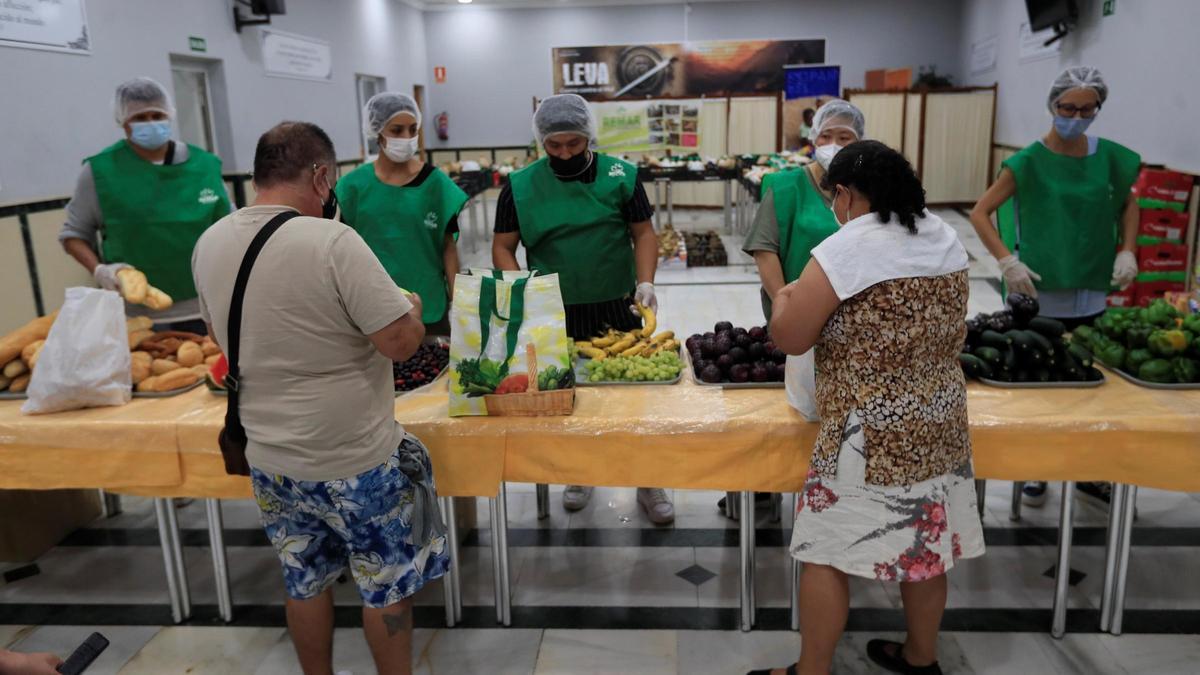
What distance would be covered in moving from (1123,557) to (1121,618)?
8.3 inches

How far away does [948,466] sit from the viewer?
2.01 m

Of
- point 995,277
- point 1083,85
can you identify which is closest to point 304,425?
point 1083,85

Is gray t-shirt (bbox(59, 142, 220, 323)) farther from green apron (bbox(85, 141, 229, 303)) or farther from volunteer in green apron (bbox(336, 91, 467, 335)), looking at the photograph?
volunteer in green apron (bbox(336, 91, 467, 335))

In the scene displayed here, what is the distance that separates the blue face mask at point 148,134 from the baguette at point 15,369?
101 cm

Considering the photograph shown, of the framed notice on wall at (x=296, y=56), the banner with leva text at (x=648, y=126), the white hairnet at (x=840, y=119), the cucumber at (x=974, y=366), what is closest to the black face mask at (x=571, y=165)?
the white hairnet at (x=840, y=119)

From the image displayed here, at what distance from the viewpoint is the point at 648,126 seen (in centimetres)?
1267

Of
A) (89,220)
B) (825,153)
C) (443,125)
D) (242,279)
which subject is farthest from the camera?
(443,125)

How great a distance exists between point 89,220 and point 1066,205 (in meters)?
3.68

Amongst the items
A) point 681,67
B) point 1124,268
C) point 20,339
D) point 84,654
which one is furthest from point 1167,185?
point 681,67

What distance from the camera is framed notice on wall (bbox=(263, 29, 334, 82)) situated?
32.0ft

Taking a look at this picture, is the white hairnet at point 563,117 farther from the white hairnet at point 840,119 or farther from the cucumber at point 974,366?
the cucumber at point 974,366

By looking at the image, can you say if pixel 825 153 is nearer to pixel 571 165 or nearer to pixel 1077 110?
pixel 571 165

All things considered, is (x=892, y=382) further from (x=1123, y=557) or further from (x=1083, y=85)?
(x=1083, y=85)

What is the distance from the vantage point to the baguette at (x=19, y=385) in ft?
8.86
